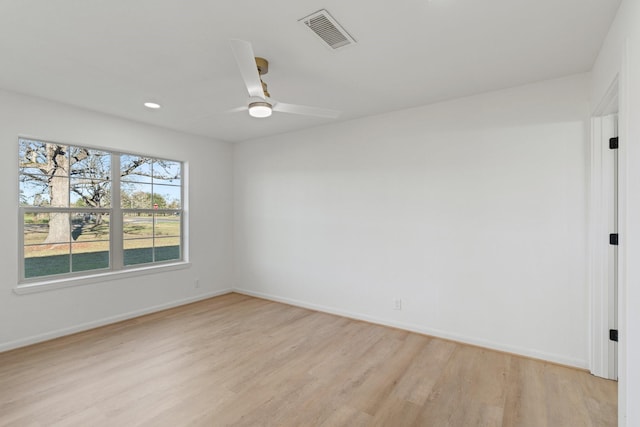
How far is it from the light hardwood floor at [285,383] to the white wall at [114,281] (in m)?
0.27

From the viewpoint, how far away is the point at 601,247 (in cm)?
242

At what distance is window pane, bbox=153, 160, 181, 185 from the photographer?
4352mm

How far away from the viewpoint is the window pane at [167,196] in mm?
4359

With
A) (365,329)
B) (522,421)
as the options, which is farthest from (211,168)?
(522,421)

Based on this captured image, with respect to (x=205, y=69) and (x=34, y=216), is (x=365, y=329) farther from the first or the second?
(x=34, y=216)

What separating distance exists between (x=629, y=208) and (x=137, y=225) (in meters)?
4.85

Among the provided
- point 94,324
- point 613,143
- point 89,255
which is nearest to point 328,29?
point 613,143

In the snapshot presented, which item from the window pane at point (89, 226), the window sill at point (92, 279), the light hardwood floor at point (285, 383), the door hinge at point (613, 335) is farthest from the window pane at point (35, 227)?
the door hinge at point (613, 335)

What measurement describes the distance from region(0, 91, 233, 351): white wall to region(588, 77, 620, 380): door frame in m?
4.72

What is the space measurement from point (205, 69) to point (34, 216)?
8.70 ft

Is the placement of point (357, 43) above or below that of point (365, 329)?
above

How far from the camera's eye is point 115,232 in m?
3.89

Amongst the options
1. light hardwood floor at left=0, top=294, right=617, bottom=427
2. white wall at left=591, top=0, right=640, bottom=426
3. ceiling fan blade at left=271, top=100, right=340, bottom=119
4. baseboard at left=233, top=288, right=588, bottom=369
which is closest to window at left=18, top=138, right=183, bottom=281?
light hardwood floor at left=0, top=294, right=617, bottom=427

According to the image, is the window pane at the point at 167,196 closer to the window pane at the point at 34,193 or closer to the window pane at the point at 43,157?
the window pane at the point at 43,157
